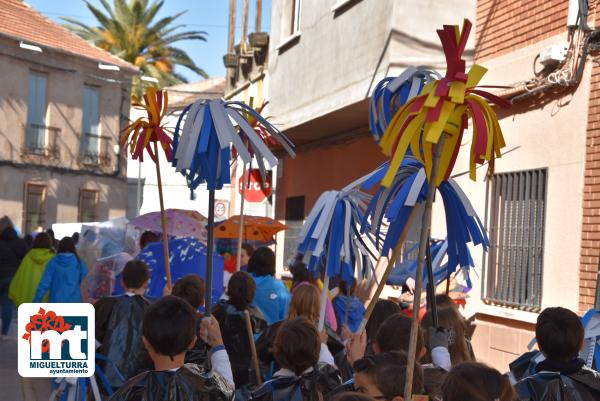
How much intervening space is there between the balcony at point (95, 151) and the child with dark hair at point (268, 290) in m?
31.3

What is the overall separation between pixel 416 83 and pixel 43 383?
473 cm

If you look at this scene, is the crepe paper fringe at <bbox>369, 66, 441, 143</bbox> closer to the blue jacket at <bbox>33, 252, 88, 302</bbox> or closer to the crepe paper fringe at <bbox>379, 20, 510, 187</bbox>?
the crepe paper fringe at <bbox>379, 20, 510, 187</bbox>

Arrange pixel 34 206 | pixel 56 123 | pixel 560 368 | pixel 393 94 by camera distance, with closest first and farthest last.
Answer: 1. pixel 560 368
2. pixel 393 94
3. pixel 34 206
4. pixel 56 123

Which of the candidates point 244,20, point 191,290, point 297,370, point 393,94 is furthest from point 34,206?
point 297,370

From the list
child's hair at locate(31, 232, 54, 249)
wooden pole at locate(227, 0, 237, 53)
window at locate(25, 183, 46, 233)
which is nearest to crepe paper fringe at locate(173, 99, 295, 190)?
child's hair at locate(31, 232, 54, 249)

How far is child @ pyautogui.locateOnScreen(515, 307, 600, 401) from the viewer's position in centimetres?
527

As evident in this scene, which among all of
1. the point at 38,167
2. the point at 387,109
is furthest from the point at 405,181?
the point at 38,167

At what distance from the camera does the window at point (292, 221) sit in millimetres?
22797

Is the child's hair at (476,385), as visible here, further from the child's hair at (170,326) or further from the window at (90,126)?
the window at (90,126)

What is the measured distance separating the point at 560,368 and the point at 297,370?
1277 millimetres

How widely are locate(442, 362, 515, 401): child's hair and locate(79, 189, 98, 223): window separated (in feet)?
119

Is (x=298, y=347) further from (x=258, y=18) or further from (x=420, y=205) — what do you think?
(x=258, y=18)

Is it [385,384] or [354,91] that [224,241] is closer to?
[354,91]

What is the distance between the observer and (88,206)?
3997 cm
